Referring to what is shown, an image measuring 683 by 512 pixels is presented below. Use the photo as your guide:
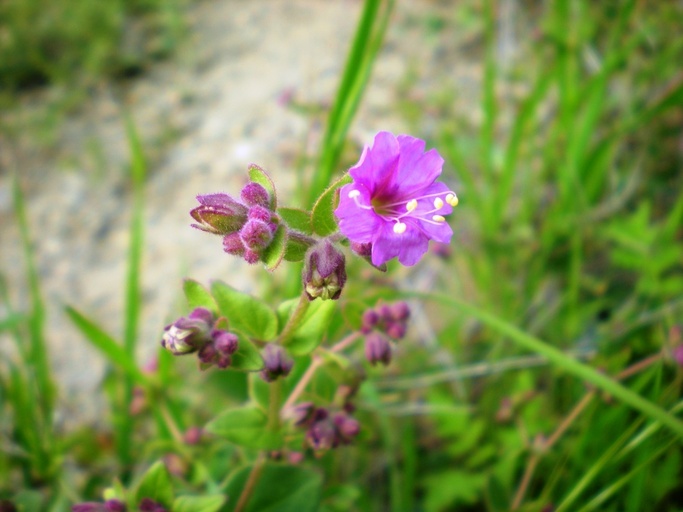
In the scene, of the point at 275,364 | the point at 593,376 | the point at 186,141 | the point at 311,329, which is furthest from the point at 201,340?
the point at 186,141

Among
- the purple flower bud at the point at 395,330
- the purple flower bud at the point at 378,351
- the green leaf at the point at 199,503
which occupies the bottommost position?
the green leaf at the point at 199,503

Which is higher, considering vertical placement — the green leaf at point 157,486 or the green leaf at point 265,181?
the green leaf at point 265,181

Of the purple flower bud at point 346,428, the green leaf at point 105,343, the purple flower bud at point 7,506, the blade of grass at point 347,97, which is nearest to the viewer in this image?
the purple flower bud at point 346,428

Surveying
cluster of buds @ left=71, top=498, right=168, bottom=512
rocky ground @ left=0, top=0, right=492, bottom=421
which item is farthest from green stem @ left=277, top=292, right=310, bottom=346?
rocky ground @ left=0, top=0, right=492, bottom=421

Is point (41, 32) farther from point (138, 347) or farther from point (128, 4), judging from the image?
point (138, 347)

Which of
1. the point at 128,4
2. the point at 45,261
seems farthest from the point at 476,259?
the point at 128,4

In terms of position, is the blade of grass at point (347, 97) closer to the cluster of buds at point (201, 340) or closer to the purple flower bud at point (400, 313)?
the purple flower bud at point (400, 313)

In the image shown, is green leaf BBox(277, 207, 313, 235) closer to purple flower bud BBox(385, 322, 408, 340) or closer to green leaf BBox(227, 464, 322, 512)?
purple flower bud BBox(385, 322, 408, 340)

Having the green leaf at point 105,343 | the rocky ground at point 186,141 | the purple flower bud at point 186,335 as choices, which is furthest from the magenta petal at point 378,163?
the rocky ground at point 186,141
